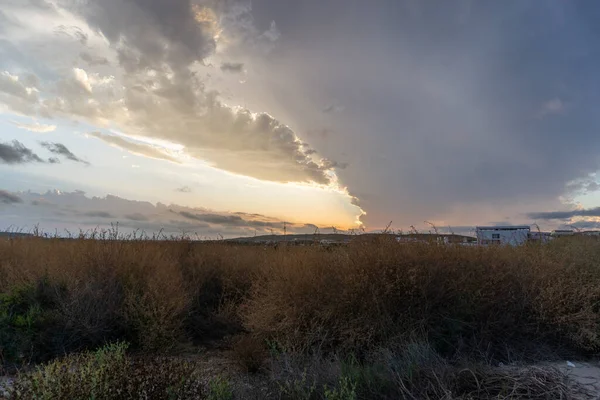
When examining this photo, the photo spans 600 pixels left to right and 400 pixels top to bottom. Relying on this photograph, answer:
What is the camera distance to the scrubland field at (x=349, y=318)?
248 inches

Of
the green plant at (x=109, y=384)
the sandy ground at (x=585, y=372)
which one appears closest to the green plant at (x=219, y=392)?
the green plant at (x=109, y=384)

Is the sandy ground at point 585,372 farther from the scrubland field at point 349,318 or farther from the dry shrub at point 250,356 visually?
the dry shrub at point 250,356

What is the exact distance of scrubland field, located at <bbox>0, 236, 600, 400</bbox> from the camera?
6.30 m

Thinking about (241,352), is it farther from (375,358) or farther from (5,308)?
(5,308)

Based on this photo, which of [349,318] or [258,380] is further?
[349,318]

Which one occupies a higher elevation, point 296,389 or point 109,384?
point 109,384

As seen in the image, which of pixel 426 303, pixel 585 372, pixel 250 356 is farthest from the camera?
pixel 426 303

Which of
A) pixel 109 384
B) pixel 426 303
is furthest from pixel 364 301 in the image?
pixel 109 384

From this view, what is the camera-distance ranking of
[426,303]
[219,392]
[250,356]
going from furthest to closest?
1. [426,303]
2. [250,356]
3. [219,392]

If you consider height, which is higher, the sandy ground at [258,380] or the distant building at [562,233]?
the distant building at [562,233]

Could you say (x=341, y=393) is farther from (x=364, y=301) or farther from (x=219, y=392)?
(x=364, y=301)

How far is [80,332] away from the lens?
8.84 m

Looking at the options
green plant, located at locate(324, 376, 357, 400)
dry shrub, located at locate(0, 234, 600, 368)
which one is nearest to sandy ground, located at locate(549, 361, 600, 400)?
dry shrub, located at locate(0, 234, 600, 368)

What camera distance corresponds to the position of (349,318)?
7.87m
